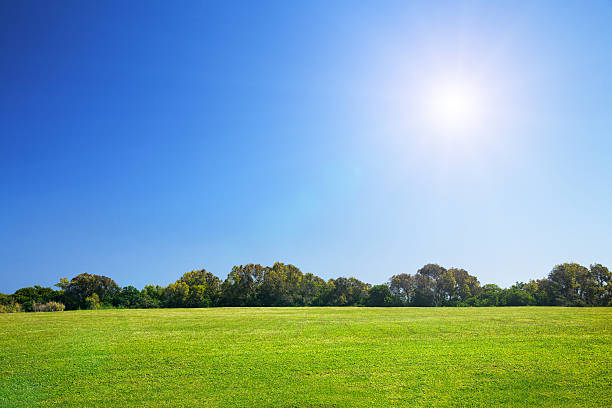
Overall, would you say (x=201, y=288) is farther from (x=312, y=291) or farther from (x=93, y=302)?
(x=312, y=291)

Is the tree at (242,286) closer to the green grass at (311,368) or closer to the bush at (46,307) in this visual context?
the bush at (46,307)

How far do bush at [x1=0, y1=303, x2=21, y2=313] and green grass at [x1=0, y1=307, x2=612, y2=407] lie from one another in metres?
17.1

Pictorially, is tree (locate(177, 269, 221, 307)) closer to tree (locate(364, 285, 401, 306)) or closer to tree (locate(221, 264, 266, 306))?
tree (locate(221, 264, 266, 306))

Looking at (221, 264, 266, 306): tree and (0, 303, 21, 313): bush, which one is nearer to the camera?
(0, 303, 21, 313): bush

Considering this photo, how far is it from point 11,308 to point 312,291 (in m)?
29.2

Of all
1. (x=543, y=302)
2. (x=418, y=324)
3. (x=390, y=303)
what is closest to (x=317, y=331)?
(x=418, y=324)

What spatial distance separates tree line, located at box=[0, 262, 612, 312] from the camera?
103 ft

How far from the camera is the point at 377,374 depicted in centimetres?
764

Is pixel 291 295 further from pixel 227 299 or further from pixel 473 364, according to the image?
pixel 473 364

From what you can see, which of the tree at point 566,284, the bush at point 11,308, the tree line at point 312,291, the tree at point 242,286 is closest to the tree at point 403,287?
the tree line at point 312,291

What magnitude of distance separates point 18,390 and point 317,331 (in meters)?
9.11

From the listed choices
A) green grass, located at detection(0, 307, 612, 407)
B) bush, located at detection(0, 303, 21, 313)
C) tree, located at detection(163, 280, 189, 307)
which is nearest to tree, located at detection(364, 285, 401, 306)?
tree, located at detection(163, 280, 189, 307)

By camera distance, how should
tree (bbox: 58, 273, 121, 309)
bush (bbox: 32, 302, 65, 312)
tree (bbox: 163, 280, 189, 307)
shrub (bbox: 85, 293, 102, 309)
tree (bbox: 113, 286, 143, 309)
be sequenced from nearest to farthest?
bush (bbox: 32, 302, 65, 312) < shrub (bbox: 85, 293, 102, 309) < tree (bbox: 58, 273, 121, 309) < tree (bbox: 113, 286, 143, 309) < tree (bbox: 163, 280, 189, 307)

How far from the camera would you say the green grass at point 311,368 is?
6.51 metres
